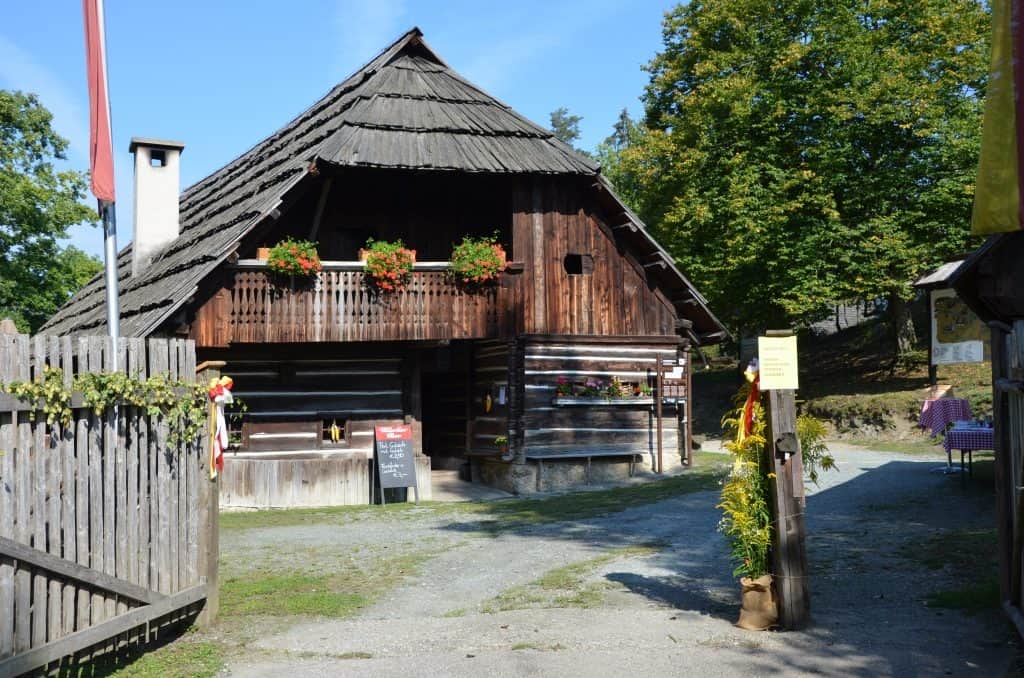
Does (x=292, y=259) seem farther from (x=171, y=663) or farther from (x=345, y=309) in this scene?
(x=171, y=663)

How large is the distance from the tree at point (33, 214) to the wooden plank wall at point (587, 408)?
2430 centimetres

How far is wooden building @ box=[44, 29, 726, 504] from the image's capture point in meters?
17.0

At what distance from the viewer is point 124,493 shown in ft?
22.0

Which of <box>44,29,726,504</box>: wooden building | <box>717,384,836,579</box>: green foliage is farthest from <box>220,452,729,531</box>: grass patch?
<box>717,384,836,579</box>: green foliage

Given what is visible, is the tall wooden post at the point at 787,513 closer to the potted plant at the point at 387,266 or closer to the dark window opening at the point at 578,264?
the potted plant at the point at 387,266

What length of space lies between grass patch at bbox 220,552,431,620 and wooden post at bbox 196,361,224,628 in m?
0.41

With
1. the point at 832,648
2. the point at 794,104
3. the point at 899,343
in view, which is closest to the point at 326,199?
the point at 832,648

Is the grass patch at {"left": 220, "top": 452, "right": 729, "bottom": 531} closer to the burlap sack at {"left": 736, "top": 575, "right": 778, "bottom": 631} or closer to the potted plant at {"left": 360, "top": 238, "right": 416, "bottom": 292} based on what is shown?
the potted plant at {"left": 360, "top": 238, "right": 416, "bottom": 292}

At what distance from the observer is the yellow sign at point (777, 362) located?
7.28 m

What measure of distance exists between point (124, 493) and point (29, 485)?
102 centimetres

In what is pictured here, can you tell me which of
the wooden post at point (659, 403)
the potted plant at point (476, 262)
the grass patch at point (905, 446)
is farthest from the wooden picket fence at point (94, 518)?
the grass patch at point (905, 446)

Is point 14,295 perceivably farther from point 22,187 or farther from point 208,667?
point 208,667

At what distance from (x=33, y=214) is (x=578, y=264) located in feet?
80.6

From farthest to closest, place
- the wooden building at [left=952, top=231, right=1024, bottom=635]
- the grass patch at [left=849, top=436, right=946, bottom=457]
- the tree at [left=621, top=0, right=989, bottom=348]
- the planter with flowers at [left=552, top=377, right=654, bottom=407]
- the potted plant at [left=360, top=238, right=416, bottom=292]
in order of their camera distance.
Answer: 1. the tree at [left=621, top=0, right=989, bottom=348]
2. the grass patch at [left=849, top=436, right=946, bottom=457]
3. the planter with flowers at [left=552, top=377, right=654, bottom=407]
4. the potted plant at [left=360, top=238, right=416, bottom=292]
5. the wooden building at [left=952, top=231, right=1024, bottom=635]
